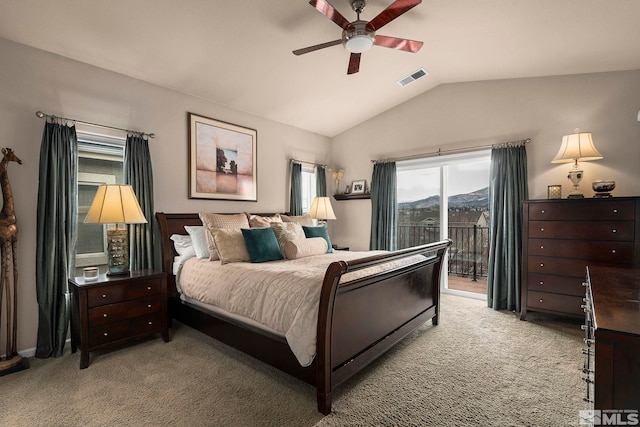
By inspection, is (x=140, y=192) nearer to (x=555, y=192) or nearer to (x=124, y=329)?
(x=124, y=329)

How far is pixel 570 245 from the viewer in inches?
126

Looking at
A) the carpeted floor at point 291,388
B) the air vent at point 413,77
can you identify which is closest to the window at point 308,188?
the air vent at point 413,77

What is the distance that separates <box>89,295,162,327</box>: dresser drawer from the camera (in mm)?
2477

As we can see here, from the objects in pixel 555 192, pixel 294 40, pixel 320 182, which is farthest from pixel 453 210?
pixel 294 40

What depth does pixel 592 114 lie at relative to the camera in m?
3.44

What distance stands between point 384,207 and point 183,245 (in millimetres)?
3105

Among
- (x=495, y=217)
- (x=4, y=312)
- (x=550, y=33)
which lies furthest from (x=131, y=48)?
(x=495, y=217)

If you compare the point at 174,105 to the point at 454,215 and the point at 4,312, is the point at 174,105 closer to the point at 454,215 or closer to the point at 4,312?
the point at 4,312

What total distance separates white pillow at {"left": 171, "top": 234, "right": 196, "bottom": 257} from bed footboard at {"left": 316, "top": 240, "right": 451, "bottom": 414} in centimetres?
204

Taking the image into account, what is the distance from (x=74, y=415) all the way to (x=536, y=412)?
2905 mm

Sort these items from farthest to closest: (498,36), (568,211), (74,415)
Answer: (568,211) < (498,36) < (74,415)

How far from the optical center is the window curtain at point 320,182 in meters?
5.36

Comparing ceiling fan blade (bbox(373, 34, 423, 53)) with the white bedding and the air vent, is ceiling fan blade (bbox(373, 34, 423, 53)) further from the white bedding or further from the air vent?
the white bedding

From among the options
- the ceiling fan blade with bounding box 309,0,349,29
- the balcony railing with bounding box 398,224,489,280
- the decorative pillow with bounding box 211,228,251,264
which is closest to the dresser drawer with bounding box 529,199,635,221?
the balcony railing with bounding box 398,224,489,280
